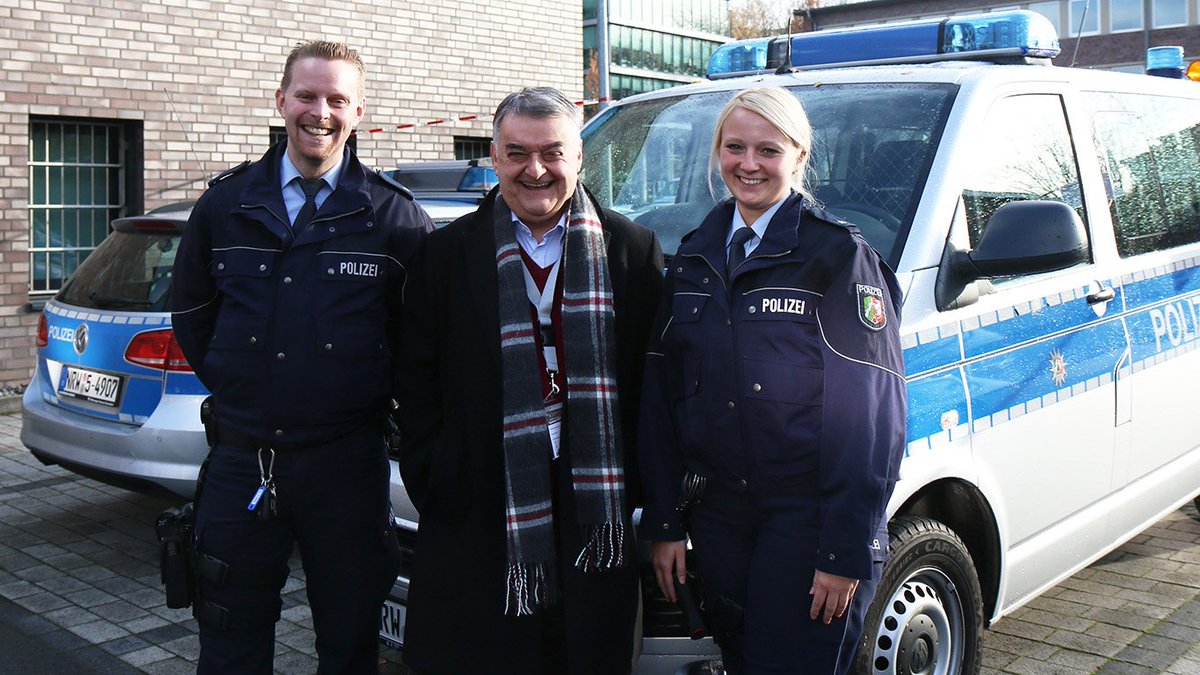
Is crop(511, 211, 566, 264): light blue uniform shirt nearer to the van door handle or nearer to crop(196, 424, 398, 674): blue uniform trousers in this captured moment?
crop(196, 424, 398, 674): blue uniform trousers

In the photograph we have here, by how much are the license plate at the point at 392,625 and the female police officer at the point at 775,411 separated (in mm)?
1056

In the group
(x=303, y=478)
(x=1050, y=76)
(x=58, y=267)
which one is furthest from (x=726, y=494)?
(x=58, y=267)

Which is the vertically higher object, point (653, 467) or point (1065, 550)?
point (653, 467)

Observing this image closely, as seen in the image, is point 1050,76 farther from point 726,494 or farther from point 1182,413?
point 726,494

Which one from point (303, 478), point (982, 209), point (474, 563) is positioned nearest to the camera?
point (474, 563)

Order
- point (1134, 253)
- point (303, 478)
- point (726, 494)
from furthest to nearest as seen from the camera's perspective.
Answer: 1. point (1134, 253)
2. point (303, 478)
3. point (726, 494)

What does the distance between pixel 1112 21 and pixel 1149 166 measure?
54.8 metres

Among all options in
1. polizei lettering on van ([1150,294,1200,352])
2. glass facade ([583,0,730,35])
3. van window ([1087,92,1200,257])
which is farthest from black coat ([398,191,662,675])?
glass facade ([583,0,730,35])

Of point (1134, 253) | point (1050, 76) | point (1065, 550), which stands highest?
point (1050, 76)

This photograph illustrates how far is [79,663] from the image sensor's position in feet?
15.0

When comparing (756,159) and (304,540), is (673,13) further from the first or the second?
(756,159)

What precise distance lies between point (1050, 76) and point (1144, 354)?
3.43 ft

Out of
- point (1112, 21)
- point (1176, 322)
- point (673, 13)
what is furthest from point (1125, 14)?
point (1176, 322)

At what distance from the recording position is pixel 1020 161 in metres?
3.93
